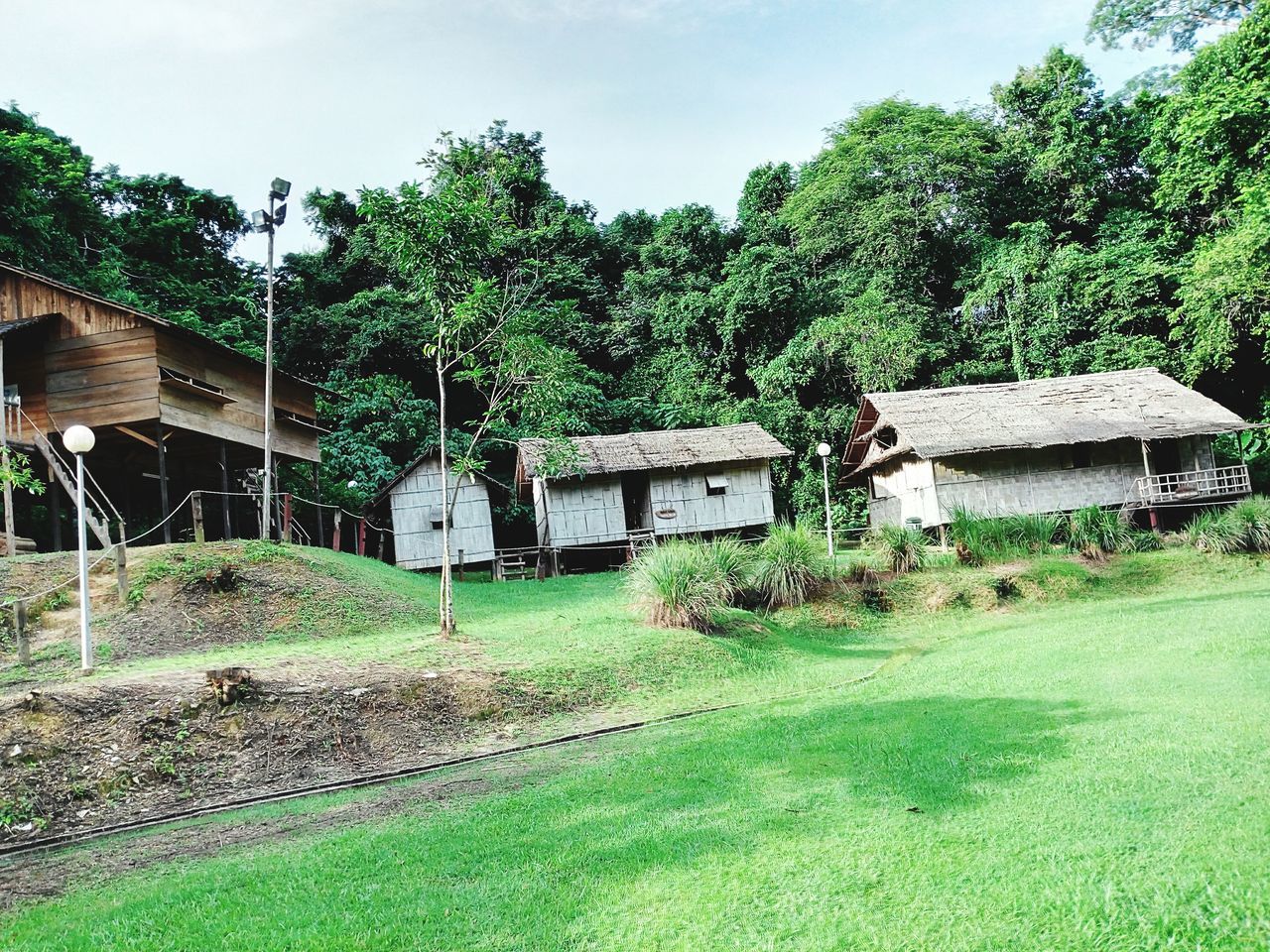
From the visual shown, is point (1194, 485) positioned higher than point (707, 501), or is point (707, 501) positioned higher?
point (707, 501)

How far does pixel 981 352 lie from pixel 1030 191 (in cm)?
718

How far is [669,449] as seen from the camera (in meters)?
26.6

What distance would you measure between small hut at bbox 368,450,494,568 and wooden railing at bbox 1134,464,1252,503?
1841cm

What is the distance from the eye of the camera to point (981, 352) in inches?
1318

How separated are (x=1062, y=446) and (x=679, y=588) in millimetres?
15722

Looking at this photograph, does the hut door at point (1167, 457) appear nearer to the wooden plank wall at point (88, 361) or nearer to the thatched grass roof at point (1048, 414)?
the thatched grass roof at point (1048, 414)

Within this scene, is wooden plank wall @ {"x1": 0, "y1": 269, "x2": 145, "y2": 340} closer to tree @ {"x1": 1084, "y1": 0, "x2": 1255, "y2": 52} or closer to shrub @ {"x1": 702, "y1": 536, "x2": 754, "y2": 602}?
shrub @ {"x1": 702, "y1": 536, "x2": 754, "y2": 602}

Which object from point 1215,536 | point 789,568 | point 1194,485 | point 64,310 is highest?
point 64,310

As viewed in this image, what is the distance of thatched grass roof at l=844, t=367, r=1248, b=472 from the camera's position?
23.2 meters

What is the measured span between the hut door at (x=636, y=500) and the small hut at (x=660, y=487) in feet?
0.14

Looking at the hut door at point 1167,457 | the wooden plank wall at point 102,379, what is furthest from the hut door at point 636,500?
the hut door at point 1167,457

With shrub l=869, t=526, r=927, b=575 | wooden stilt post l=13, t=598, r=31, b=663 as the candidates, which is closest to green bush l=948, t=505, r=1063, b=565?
shrub l=869, t=526, r=927, b=575

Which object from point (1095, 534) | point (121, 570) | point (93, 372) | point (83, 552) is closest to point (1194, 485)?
point (1095, 534)

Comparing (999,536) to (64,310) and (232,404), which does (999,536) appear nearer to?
(232,404)
